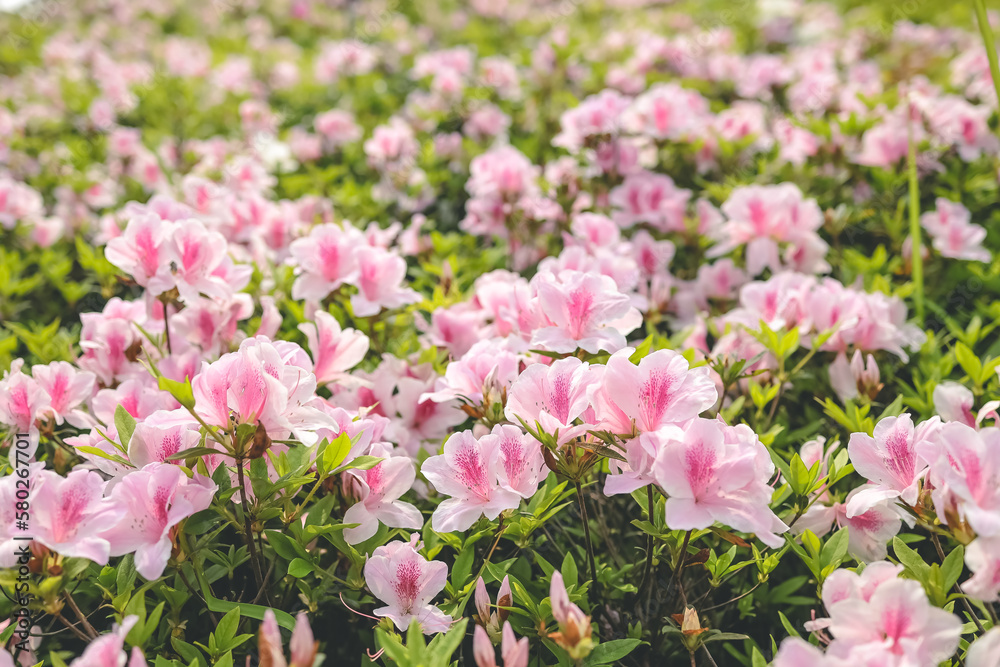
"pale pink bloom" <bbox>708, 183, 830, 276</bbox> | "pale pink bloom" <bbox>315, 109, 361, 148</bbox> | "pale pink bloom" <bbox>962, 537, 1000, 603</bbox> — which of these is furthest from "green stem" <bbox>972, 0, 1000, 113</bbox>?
"pale pink bloom" <bbox>315, 109, 361, 148</bbox>

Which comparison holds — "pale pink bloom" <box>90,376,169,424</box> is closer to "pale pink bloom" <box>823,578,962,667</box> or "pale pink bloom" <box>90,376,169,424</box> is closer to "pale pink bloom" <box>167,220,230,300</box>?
"pale pink bloom" <box>167,220,230,300</box>

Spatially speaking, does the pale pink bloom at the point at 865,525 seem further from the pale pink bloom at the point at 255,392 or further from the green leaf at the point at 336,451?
the pale pink bloom at the point at 255,392

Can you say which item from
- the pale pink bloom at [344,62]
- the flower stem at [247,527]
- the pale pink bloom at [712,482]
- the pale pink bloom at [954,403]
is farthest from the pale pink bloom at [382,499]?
the pale pink bloom at [344,62]

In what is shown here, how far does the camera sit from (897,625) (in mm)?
1018

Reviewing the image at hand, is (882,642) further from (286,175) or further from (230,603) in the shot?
(286,175)

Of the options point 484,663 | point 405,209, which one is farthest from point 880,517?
point 405,209

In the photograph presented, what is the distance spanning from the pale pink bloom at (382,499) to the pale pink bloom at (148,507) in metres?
0.29

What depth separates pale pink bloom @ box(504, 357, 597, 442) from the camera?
4.19 feet

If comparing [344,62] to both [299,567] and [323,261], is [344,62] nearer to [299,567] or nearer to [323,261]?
[323,261]

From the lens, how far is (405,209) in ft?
10.4

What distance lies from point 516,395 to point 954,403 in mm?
973

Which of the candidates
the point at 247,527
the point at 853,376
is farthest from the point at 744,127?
the point at 247,527

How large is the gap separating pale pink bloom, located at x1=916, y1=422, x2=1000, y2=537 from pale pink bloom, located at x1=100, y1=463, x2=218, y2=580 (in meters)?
1.20

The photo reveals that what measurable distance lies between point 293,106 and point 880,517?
4.47 meters
